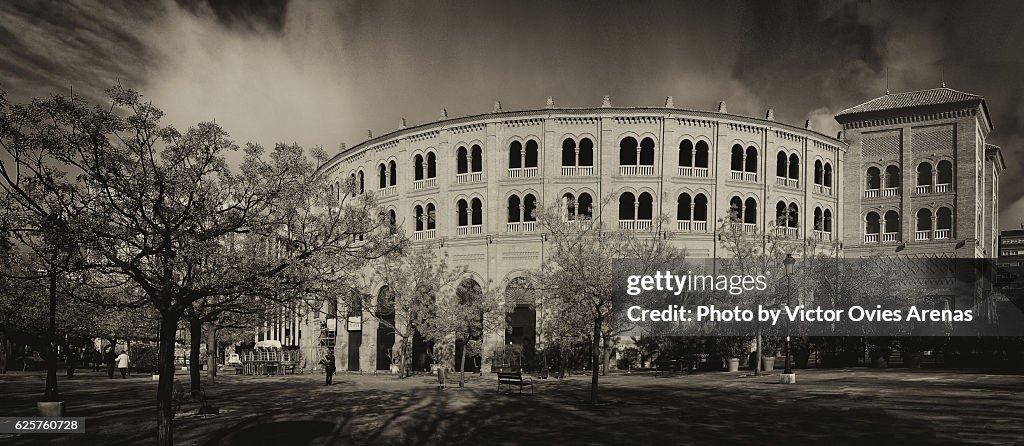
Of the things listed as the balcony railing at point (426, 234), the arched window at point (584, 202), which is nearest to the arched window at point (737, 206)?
the arched window at point (584, 202)

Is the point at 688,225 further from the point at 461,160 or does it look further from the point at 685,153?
the point at 461,160

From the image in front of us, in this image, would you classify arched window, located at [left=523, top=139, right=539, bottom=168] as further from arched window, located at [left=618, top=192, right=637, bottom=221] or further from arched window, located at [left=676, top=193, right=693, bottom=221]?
arched window, located at [left=676, top=193, right=693, bottom=221]

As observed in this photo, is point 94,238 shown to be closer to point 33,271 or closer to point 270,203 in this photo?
point 270,203

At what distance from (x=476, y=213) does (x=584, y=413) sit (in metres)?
26.7

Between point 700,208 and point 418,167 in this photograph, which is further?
point 418,167

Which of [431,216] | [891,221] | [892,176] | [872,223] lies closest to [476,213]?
[431,216]

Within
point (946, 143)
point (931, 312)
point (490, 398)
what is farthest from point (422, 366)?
point (946, 143)

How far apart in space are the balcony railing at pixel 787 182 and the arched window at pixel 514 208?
15.9 meters

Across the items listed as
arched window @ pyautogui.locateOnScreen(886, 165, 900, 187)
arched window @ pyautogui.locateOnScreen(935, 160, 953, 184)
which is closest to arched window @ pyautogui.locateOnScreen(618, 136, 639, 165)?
arched window @ pyautogui.locateOnScreen(886, 165, 900, 187)

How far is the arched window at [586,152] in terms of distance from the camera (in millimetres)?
44969

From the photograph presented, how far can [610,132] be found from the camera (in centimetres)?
4434

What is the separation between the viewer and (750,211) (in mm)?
46156

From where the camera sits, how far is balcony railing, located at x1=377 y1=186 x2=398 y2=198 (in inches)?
1912

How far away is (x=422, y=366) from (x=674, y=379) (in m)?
18.3
